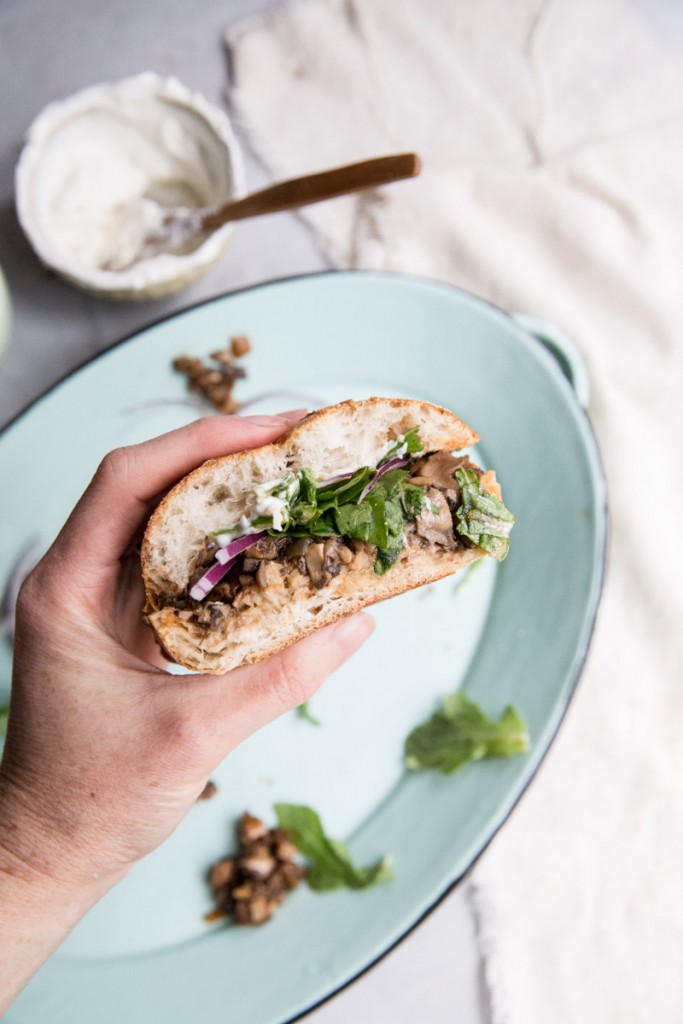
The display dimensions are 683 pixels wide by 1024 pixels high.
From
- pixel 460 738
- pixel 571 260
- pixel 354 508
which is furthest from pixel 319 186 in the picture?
pixel 460 738

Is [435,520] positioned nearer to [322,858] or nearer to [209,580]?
[209,580]

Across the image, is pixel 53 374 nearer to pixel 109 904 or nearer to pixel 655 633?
pixel 109 904

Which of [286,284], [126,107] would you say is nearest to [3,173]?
[126,107]

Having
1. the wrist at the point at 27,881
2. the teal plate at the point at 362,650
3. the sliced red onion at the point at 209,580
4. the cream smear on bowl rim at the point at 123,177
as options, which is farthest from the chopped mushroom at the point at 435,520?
the cream smear on bowl rim at the point at 123,177

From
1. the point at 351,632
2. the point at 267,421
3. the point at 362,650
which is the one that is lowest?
the point at 362,650

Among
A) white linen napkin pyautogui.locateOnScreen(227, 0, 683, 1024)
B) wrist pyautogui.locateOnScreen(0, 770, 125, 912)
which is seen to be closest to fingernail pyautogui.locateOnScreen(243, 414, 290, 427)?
wrist pyautogui.locateOnScreen(0, 770, 125, 912)
